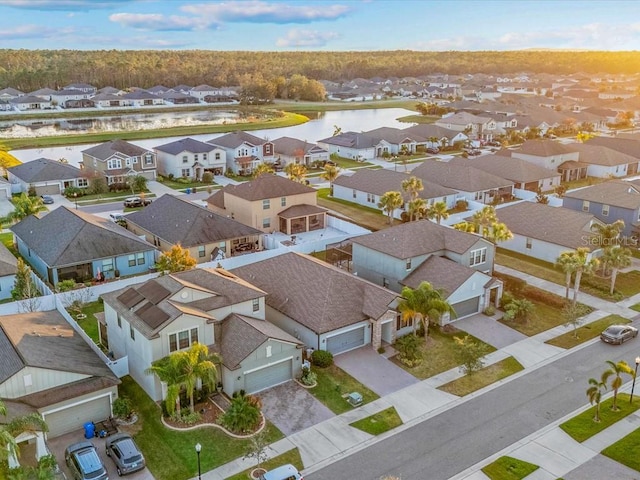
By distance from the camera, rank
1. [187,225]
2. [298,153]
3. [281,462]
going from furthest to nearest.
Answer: [298,153], [187,225], [281,462]

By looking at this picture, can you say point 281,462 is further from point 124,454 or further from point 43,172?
point 43,172

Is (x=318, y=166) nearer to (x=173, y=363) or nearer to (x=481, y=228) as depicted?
(x=481, y=228)

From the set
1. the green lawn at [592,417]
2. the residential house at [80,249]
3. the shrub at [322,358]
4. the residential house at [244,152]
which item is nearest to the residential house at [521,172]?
the residential house at [244,152]

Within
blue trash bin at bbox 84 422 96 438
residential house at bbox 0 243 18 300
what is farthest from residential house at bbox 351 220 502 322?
residential house at bbox 0 243 18 300

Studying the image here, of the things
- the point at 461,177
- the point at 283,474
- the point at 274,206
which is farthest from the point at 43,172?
the point at 283,474

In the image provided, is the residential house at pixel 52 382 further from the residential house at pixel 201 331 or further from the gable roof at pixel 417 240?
the gable roof at pixel 417 240

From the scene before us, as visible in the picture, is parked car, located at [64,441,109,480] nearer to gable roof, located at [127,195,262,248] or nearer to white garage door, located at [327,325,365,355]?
white garage door, located at [327,325,365,355]

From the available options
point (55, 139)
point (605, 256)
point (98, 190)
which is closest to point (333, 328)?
point (605, 256)

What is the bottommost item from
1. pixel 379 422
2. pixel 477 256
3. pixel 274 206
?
pixel 379 422
